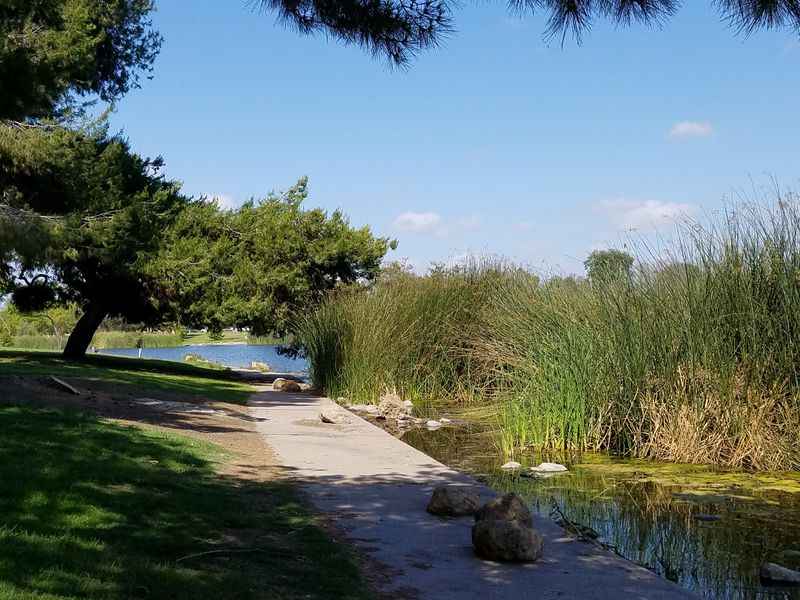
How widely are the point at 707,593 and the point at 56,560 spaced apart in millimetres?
3459

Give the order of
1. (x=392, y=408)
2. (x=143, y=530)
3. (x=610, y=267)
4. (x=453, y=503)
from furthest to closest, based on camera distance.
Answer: (x=392, y=408) < (x=610, y=267) < (x=453, y=503) < (x=143, y=530)

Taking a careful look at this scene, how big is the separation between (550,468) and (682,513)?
1.93 meters

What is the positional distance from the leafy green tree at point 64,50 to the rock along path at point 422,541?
4.22 m

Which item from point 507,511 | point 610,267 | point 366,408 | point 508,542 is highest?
point 610,267

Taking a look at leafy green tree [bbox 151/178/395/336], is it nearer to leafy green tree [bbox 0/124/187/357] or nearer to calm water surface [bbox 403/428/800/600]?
leafy green tree [bbox 0/124/187/357]

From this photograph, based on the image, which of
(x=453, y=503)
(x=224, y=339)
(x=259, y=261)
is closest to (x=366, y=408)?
Answer: (x=453, y=503)

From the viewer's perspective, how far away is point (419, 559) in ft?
16.5

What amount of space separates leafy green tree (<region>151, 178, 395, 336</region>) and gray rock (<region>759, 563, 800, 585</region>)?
1843 centimetres

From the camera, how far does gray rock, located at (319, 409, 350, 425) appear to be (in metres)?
12.3

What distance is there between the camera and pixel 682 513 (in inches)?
271

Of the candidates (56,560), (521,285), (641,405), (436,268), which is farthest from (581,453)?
(436,268)

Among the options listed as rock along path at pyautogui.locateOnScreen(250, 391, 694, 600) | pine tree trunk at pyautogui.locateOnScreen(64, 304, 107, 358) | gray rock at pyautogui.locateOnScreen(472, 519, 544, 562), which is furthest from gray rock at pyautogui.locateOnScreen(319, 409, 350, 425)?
pine tree trunk at pyautogui.locateOnScreen(64, 304, 107, 358)

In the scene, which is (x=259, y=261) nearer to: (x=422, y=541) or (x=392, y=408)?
(x=392, y=408)

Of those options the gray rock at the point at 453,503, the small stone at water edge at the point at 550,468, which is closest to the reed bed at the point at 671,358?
the small stone at water edge at the point at 550,468
